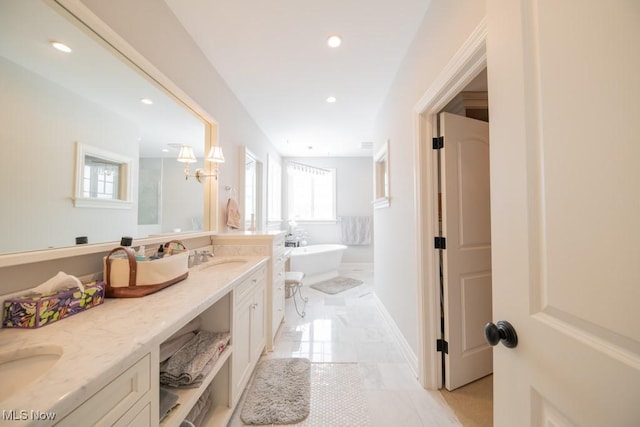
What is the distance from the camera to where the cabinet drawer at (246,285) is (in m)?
1.43

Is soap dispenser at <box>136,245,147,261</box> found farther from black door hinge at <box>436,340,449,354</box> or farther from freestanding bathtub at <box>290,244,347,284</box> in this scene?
freestanding bathtub at <box>290,244,347,284</box>

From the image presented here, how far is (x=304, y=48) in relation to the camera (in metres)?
1.90

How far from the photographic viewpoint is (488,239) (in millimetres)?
1689

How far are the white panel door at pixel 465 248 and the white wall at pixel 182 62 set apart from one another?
1.92 m

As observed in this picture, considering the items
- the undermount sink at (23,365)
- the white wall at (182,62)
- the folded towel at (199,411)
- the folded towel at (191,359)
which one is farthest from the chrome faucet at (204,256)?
the undermount sink at (23,365)

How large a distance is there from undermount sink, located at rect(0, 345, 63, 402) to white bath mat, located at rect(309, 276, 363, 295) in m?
3.28

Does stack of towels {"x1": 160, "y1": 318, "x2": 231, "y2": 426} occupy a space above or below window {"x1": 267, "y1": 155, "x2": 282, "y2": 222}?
below

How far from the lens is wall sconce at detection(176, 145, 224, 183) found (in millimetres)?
1770

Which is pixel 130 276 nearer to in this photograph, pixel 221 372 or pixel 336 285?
pixel 221 372

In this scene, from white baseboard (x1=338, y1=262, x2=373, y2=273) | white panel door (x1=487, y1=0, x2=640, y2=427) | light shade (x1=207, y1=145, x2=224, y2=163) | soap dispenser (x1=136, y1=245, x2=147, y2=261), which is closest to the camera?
white panel door (x1=487, y1=0, x2=640, y2=427)

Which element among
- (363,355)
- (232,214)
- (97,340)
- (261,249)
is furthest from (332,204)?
(97,340)

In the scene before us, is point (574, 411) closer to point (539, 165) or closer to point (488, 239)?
point (539, 165)

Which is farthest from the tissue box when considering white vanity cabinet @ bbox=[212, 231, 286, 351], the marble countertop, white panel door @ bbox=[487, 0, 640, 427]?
white panel door @ bbox=[487, 0, 640, 427]

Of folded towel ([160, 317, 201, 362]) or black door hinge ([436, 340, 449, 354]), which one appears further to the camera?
black door hinge ([436, 340, 449, 354])
